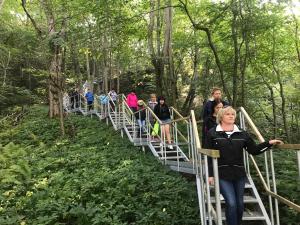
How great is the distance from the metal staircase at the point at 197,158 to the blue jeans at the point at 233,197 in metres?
0.12

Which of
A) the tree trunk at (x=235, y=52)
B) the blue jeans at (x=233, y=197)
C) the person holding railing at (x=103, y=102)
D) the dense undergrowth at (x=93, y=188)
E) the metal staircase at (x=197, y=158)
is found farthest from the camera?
the person holding railing at (x=103, y=102)

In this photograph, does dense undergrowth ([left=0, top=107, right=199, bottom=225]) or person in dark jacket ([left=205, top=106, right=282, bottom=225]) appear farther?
dense undergrowth ([left=0, top=107, right=199, bottom=225])

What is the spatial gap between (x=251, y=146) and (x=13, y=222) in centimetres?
495

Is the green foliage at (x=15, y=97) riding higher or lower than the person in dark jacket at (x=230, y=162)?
higher

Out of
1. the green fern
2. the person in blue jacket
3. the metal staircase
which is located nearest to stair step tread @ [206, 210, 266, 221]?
the metal staircase

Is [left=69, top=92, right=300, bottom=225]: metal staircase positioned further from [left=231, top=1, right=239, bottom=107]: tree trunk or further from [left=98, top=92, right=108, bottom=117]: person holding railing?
[left=231, top=1, right=239, bottom=107]: tree trunk

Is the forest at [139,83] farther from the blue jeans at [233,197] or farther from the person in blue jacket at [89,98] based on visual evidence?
the person in blue jacket at [89,98]

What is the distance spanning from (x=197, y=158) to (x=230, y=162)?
5.13 ft

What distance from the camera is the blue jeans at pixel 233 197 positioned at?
15.1 feet

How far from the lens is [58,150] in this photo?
13906 mm

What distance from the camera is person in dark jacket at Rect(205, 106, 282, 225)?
A: 461 centimetres

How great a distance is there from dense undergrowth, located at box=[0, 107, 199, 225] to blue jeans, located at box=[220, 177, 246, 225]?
6.67 feet

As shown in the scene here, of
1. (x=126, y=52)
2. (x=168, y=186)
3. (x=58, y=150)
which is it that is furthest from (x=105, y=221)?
(x=126, y=52)

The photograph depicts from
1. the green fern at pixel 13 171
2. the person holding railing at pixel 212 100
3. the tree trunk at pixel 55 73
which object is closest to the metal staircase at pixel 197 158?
the person holding railing at pixel 212 100
